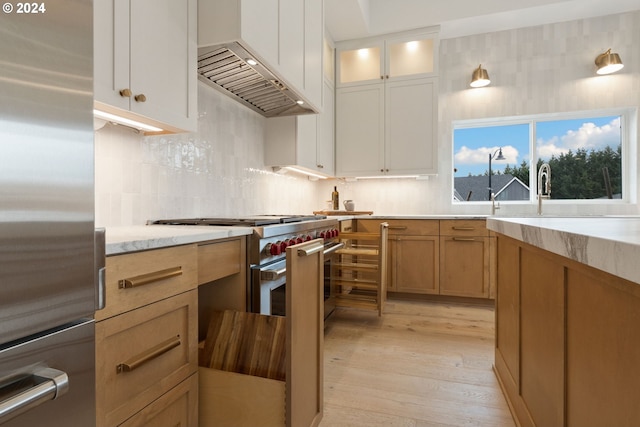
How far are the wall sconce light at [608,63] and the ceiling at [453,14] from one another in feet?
1.51

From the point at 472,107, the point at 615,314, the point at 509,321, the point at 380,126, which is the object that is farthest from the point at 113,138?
the point at 472,107

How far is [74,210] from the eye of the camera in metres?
0.51

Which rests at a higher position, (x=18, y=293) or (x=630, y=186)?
(x=630, y=186)

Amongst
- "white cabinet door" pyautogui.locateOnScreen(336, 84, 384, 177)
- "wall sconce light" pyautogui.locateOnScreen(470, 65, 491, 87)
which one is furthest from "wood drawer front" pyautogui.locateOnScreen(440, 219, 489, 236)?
"wall sconce light" pyautogui.locateOnScreen(470, 65, 491, 87)

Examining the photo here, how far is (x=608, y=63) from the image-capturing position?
3291 millimetres

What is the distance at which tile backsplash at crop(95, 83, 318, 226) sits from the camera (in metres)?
1.57

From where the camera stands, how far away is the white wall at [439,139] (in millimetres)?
1816

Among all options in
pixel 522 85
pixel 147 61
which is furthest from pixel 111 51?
pixel 522 85

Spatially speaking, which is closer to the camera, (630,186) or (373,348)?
(373,348)

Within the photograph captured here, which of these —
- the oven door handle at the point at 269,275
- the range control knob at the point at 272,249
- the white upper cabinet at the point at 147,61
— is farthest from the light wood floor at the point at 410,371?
the white upper cabinet at the point at 147,61

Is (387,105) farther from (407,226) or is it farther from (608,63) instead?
(608,63)

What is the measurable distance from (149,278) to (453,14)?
383cm

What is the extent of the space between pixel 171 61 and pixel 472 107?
132 inches

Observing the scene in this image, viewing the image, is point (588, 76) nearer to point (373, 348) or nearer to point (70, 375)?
point (373, 348)
